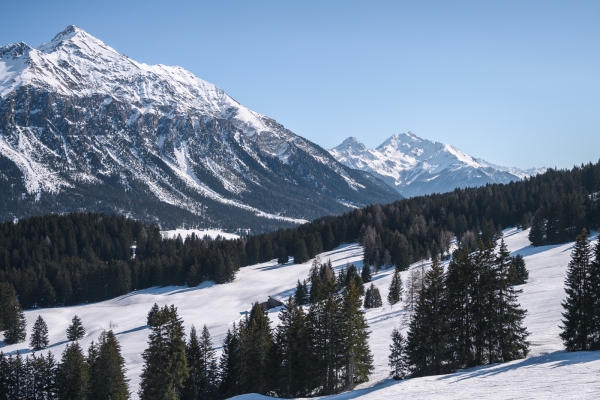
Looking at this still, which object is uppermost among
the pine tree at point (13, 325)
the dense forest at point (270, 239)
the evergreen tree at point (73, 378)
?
the dense forest at point (270, 239)

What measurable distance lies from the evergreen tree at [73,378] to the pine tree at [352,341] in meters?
27.3

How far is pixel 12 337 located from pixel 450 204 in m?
126

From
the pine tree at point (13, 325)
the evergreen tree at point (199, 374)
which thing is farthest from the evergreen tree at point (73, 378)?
the pine tree at point (13, 325)

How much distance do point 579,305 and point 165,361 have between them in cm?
3477

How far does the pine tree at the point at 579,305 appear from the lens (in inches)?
1492

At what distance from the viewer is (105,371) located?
48.2m

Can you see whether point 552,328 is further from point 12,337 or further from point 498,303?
point 12,337

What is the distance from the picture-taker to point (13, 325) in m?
93.0

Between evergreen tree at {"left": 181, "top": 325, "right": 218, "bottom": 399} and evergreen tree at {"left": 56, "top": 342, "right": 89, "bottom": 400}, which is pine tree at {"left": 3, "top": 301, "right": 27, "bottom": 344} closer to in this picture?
evergreen tree at {"left": 56, "top": 342, "right": 89, "bottom": 400}

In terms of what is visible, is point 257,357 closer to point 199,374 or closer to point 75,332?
point 199,374

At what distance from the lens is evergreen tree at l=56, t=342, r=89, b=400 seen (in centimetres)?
5009

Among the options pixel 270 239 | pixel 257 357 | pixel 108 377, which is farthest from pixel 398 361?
pixel 270 239

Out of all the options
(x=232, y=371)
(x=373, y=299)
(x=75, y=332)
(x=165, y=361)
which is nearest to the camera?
(x=165, y=361)

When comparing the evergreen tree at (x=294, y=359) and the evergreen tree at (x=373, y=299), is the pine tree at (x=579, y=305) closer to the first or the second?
the evergreen tree at (x=294, y=359)
